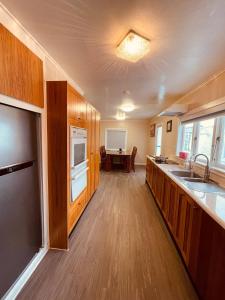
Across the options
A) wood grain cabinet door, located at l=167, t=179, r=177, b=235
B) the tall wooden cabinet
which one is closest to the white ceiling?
the tall wooden cabinet

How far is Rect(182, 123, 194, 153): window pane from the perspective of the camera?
3.13 m

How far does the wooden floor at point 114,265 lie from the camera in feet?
4.45

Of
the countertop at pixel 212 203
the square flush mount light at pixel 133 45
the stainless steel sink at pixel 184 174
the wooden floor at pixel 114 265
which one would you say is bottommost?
the wooden floor at pixel 114 265

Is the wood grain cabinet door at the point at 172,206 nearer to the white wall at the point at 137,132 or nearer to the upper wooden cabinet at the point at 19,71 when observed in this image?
the upper wooden cabinet at the point at 19,71

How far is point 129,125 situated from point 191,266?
6.54 m

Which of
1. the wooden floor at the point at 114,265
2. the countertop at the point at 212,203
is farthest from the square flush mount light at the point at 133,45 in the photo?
the wooden floor at the point at 114,265

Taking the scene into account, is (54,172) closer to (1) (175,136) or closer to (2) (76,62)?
(2) (76,62)

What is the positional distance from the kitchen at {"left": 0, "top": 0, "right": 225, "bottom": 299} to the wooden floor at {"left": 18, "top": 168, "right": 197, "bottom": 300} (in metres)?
0.01

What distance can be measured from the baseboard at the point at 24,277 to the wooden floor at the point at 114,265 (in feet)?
0.17

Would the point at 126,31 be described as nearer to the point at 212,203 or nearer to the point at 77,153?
the point at 77,153

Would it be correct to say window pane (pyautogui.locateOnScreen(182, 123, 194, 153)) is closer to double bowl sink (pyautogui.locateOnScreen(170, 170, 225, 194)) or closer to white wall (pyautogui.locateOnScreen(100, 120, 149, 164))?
double bowl sink (pyautogui.locateOnScreen(170, 170, 225, 194))

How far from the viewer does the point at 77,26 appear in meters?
1.30

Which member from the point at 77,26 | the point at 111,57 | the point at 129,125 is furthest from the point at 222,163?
the point at 129,125

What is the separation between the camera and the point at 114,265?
165 cm
